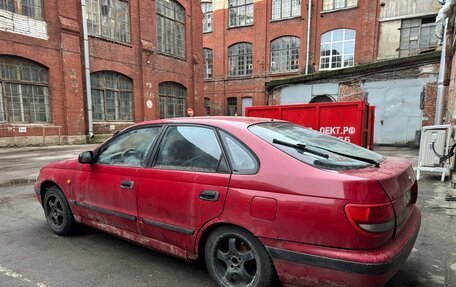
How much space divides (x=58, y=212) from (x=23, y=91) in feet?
41.8

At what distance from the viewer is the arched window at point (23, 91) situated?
13328 mm

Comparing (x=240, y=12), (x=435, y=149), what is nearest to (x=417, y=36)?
(x=240, y=12)

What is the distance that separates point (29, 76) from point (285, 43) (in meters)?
19.4

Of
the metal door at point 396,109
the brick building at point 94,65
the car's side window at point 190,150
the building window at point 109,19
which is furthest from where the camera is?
the building window at point 109,19

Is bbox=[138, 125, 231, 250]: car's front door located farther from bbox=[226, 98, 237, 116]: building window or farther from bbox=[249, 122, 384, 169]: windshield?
bbox=[226, 98, 237, 116]: building window

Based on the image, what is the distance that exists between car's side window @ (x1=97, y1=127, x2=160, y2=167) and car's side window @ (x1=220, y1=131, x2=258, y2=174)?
3.18ft

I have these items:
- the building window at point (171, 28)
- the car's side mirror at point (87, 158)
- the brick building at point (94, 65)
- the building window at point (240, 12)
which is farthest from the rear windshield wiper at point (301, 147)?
the building window at point (240, 12)

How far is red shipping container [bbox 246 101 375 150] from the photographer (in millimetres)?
8995

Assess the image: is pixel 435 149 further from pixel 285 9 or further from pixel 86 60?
pixel 285 9

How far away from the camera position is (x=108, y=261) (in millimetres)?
3268

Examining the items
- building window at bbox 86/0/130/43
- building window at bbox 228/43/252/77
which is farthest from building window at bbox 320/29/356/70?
building window at bbox 86/0/130/43

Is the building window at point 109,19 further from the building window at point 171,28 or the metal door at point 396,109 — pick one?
the metal door at point 396,109

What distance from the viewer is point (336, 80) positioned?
17734mm

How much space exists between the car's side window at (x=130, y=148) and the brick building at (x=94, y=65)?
12.9m
